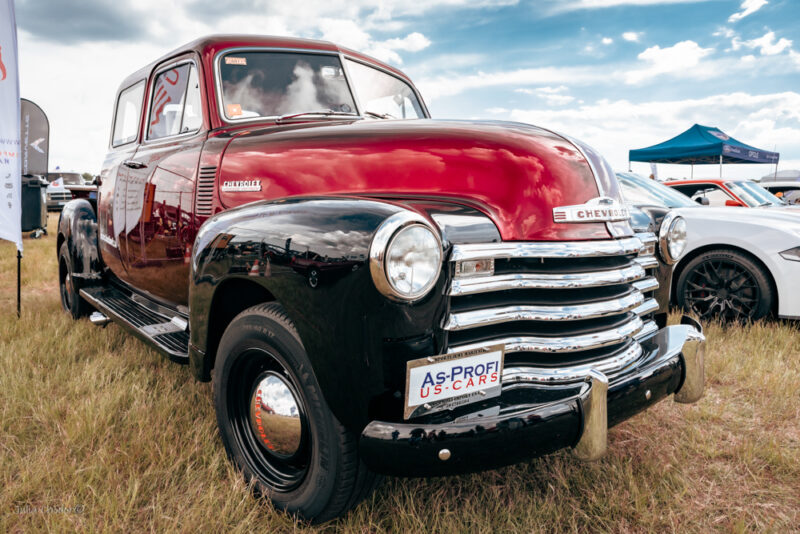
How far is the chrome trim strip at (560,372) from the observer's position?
177 centimetres

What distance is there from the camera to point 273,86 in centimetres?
286

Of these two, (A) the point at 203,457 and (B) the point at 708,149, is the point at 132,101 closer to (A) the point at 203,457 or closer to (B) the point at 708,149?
(A) the point at 203,457

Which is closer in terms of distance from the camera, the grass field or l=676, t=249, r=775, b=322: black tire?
the grass field

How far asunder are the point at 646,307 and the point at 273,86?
210 centimetres

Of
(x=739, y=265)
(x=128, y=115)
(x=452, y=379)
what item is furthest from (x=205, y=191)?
(x=739, y=265)

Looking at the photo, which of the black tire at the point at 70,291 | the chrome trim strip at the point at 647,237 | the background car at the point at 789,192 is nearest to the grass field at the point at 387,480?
the chrome trim strip at the point at 647,237

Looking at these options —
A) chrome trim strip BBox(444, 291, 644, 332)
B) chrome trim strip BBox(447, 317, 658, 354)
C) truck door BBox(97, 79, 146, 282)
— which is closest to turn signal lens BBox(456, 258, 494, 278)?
chrome trim strip BBox(444, 291, 644, 332)

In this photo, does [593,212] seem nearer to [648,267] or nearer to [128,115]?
[648,267]

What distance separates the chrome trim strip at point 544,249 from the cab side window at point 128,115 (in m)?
2.96

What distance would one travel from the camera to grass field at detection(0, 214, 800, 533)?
1.88m

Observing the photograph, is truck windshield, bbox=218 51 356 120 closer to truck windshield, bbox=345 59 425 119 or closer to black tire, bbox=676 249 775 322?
truck windshield, bbox=345 59 425 119

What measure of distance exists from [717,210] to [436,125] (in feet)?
11.4

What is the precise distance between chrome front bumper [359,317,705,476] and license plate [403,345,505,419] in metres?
0.04

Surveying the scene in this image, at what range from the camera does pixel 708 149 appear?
13359 mm
